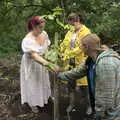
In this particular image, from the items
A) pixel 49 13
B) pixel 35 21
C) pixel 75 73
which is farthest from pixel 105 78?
pixel 49 13

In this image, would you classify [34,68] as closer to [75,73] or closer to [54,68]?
[54,68]

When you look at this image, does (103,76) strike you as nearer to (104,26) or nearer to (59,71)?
(59,71)

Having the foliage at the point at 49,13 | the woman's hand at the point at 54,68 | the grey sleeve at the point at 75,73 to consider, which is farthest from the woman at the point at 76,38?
the grey sleeve at the point at 75,73

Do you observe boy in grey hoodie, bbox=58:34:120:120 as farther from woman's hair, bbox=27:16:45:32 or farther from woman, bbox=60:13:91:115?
woman, bbox=60:13:91:115

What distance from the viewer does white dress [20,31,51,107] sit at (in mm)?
6594

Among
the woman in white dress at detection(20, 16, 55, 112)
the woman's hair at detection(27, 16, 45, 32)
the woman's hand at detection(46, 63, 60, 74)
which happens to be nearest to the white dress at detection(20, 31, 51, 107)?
the woman in white dress at detection(20, 16, 55, 112)

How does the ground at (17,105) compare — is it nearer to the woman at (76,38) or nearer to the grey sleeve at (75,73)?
the woman at (76,38)

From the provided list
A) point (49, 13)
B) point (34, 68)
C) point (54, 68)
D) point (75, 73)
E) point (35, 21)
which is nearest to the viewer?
A: point (75, 73)

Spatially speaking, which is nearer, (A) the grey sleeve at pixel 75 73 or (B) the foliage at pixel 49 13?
(A) the grey sleeve at pixel 75 73

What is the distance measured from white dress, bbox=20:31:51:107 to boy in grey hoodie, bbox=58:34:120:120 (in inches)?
82.0

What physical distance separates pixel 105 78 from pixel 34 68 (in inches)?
96.3

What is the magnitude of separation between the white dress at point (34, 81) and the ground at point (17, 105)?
0.20m

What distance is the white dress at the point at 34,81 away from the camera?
6.59 metres

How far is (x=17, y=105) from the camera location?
7.18 metres
